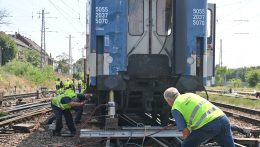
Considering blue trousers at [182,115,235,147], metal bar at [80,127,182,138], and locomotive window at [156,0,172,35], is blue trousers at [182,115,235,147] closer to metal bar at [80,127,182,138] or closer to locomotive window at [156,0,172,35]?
metal bar at [80,127,182,138]

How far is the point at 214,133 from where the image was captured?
619 centimetres

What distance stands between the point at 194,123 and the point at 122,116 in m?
5.83

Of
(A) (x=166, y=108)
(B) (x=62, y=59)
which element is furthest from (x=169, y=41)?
(B) (x=62, y=59)

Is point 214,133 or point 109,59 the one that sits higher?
point 109,59

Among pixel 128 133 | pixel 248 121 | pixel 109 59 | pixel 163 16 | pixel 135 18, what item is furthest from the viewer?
pixel 248 121

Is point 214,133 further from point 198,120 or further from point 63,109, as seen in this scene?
point 63,109

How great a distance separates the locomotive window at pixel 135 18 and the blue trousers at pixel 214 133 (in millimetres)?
4994

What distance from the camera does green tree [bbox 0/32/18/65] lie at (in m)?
70.9

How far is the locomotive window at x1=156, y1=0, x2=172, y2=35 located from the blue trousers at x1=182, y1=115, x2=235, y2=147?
5.08m

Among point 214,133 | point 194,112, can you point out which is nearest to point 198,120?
point 194,112

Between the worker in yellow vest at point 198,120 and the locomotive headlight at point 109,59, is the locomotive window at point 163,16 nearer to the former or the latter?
the locomotive headlight at point 109,59

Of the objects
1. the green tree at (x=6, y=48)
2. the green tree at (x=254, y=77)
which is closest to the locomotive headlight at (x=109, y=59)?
the green tree at (x=254, y=77)

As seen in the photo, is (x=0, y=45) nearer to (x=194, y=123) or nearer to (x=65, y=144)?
(x=65, y=144)

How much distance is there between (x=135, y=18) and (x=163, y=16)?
2.48 feet
